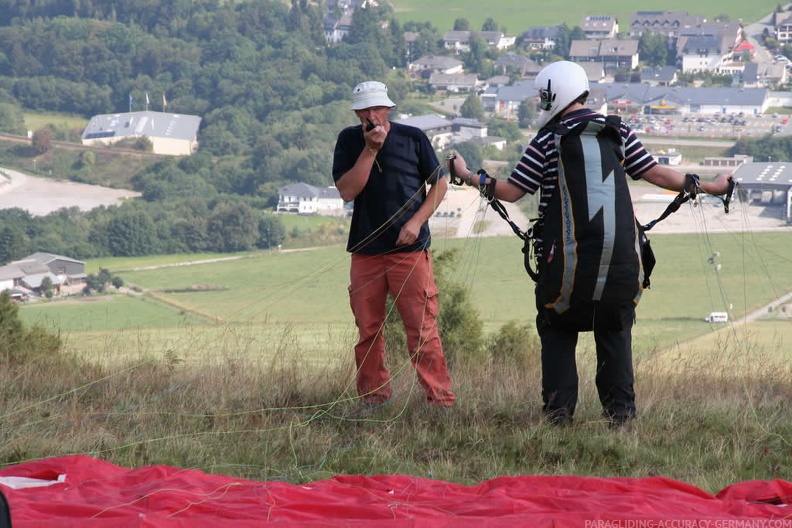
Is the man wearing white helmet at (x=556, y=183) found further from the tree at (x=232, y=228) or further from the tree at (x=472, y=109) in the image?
the tree at (x=472, y=109)

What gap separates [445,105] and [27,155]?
3912cm

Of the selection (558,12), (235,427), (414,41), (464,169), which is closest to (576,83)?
(464,169)

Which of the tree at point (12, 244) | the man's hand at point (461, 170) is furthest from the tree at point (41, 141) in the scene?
the man's hand at point (461, 170)

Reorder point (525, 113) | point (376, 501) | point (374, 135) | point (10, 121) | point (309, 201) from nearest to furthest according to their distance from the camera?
point (376, 501)
point (374, 135)
point (309, 201)
point (525, 113)
point (10, 121)

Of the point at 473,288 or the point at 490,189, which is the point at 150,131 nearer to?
the point at 473,288

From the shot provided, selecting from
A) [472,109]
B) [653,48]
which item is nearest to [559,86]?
[472,109]

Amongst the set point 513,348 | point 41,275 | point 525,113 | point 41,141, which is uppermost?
point 525,113

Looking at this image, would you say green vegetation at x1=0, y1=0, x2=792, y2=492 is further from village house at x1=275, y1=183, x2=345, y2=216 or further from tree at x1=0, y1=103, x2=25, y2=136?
village house at x1=275, y1=183, x2=345, y2=216

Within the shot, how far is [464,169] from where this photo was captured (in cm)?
450

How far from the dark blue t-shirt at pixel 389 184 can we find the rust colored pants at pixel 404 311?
7cm

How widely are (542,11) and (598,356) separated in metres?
143

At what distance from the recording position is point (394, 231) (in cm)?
490

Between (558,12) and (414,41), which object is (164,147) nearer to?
(414,41)

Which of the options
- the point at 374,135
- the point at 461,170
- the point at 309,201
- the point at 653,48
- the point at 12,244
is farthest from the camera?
the point at 653,48
